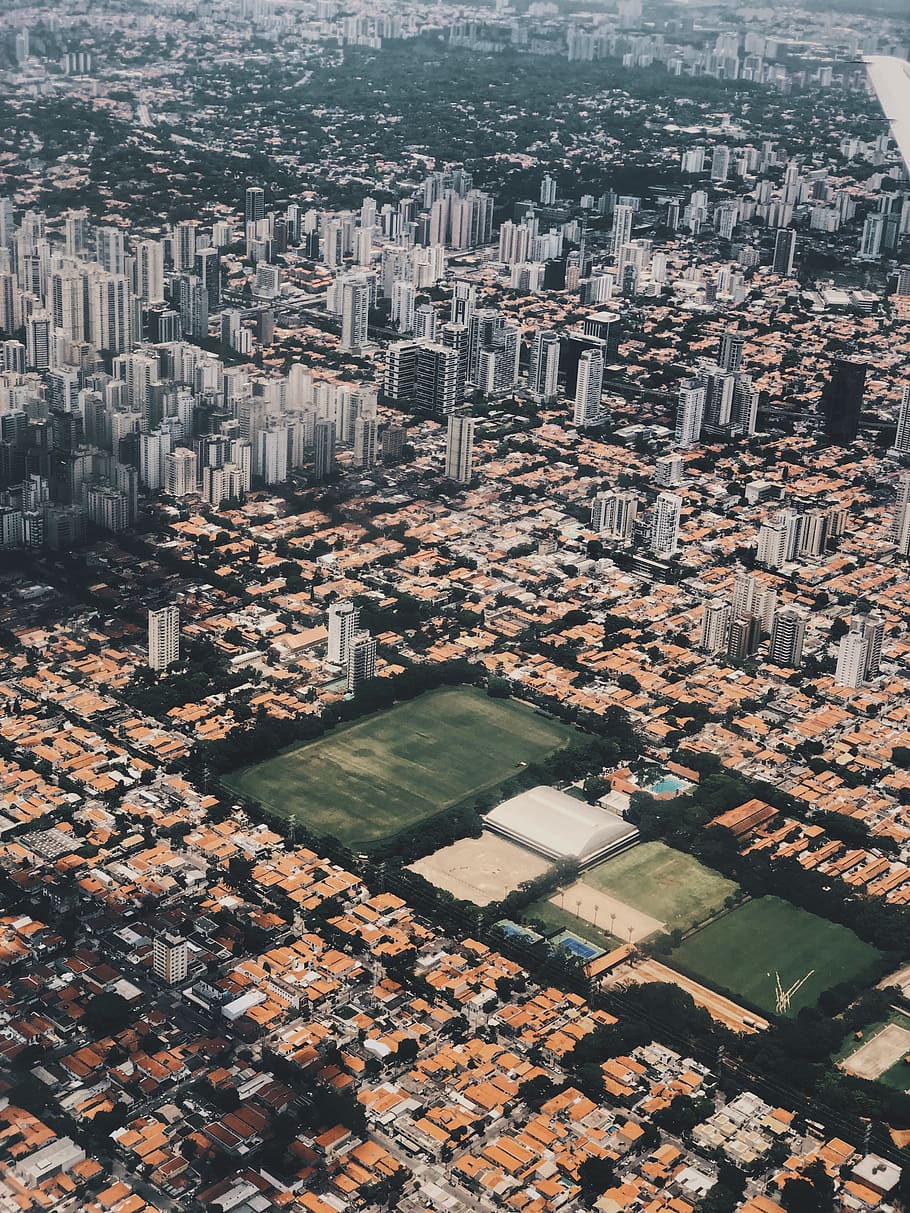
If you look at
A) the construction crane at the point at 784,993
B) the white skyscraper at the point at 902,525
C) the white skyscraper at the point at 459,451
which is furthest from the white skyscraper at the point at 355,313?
the construction crane at the point at 784,993

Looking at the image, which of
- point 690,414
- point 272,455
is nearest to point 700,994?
point 272,455

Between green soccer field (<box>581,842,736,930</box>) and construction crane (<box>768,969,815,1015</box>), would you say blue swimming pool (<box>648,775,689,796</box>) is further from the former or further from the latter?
construction crane (<box>768,969,815,1015</box>)

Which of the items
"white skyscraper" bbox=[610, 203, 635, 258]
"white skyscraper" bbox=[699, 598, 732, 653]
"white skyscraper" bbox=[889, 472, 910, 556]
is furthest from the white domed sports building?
"white skyscraper" bbox=[610, 203, 635, 258]

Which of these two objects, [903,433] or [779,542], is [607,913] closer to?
[779,542]

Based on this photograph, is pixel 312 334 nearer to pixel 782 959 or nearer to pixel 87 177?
pixel 87 177

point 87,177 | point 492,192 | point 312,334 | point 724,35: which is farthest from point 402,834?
point 724,35

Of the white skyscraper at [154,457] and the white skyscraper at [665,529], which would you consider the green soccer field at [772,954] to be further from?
the white skyscraper at [154,457]
